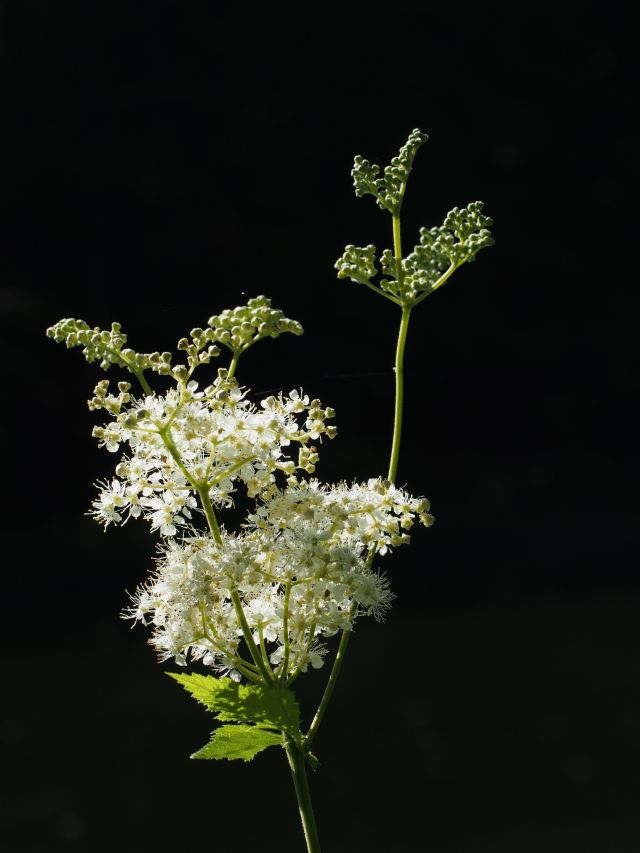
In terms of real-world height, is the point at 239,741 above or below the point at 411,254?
below

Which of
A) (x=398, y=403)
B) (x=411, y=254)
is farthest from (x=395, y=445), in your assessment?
(x=411, y=254)

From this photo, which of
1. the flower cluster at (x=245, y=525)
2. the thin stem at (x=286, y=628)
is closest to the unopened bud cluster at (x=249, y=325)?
the flower cluster at (x=245, y=525)

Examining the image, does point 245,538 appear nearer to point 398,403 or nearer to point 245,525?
point 245,525

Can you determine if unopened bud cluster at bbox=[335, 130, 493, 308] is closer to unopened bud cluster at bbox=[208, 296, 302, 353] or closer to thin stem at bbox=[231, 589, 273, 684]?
unopened bud cluster at bbox=[208, 296, 302, 353]

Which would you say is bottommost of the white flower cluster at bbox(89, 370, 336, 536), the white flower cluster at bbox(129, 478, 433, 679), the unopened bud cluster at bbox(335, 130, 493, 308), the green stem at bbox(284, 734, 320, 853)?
the green stem at bbox(284, 734, 320, 853)

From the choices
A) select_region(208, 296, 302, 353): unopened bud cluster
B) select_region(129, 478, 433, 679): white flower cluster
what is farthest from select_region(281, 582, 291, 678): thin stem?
select_region(208, 296, 302, 353): unopened bud cluster

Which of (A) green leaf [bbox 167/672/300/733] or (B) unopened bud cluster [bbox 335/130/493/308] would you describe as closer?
(A) green leaf [bbox 167/672/300/733]

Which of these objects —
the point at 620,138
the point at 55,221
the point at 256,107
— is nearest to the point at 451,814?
the point at 55,221
